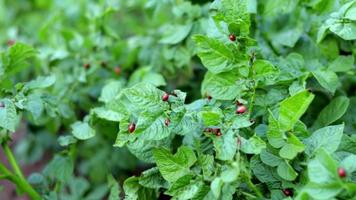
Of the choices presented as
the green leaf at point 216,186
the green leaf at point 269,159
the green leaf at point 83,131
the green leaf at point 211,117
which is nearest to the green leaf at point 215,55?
the green leaf at point 211,117

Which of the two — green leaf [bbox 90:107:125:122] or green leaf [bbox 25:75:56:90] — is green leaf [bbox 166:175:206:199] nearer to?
green leaf [bbox 90:107:125:122]

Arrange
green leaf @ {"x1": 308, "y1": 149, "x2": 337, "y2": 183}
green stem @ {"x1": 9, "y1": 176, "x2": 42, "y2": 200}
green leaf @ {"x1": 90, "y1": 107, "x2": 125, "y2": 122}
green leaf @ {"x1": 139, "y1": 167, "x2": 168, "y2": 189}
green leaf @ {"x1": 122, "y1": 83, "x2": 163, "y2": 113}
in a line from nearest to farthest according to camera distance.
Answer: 1. green leaf @ {"x1": 308, "y1": 149, "x2": 337, "y2": 183}
2. green leaf @ {"x1": 122, "y1": 83, "x2": 163, "y2": 113}
3. green leaf @ {"x1": 139, "y1": 167, "x2": 168, "y2": 189}
4. green leaf @ {"x1": 90, "y1": 107, "x2": 125, "y2": 122}
5. green stem @ {"x1": 9, "y1": 176, "x2": 42, "y2": 200}

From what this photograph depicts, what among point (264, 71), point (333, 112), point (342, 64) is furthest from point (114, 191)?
point (342, 64)

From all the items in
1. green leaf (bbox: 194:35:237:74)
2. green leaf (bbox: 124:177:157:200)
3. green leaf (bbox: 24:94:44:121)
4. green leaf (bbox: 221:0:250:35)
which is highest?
green leaf (bbox: 221:0:250:35)

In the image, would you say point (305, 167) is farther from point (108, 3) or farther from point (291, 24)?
point (108, 3)

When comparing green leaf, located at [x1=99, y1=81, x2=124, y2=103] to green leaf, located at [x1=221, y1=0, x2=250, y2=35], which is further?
green leaf, located at [x1=99, y1=81, x2=124, y2=103]

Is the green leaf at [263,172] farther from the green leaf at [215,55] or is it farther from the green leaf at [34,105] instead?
the green leaf at [34,105]

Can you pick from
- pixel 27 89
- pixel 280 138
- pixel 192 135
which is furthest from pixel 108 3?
pixel 280 138

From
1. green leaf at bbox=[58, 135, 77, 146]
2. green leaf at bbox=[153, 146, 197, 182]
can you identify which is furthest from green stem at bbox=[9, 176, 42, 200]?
green leaf at bbox=[153, 146, 197, 182]
